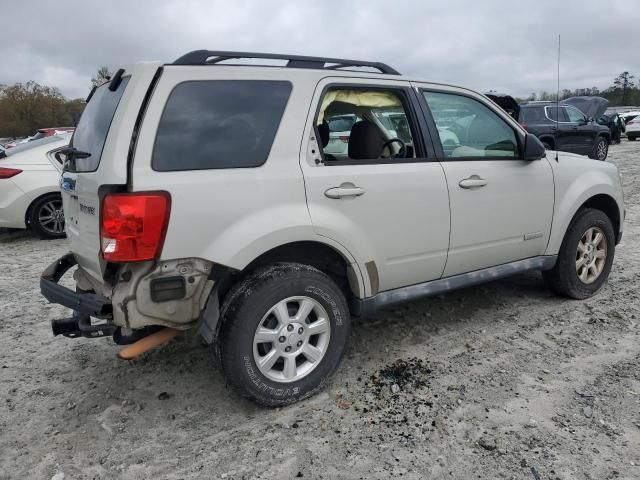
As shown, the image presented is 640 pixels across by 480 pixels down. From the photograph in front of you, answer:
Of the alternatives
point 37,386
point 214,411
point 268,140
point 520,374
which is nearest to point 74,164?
point 268,140

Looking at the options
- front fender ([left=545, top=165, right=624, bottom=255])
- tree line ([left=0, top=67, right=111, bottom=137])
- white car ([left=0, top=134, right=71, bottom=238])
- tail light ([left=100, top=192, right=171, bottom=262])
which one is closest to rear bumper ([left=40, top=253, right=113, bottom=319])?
tail light ([left=100, top=192, right=171, bottom=262])

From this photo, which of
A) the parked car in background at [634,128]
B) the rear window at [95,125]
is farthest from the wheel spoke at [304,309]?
the parked car in background at [634,128]

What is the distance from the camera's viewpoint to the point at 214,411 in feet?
9.78

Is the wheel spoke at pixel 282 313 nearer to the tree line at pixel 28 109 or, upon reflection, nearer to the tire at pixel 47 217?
the tire at pixel 47 217

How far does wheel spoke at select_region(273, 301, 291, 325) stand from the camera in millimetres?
2836

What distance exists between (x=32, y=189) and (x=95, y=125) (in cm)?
495

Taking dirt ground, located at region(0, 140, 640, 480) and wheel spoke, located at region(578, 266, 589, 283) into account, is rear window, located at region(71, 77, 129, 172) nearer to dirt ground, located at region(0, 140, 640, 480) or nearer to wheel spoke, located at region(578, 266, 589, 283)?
dirt ground, located at region(0, 140, 640, 480)

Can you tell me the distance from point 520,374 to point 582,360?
500 millimetres

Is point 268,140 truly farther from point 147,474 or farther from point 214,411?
point 147,474

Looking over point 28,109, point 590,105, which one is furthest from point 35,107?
point 590,105

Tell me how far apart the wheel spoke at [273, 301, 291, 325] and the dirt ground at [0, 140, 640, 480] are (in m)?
0.54

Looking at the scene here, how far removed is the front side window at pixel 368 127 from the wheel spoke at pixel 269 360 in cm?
118

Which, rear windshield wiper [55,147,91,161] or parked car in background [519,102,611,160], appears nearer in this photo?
rear windshield wiper [55,147,91,161]

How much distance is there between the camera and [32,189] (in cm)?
716
